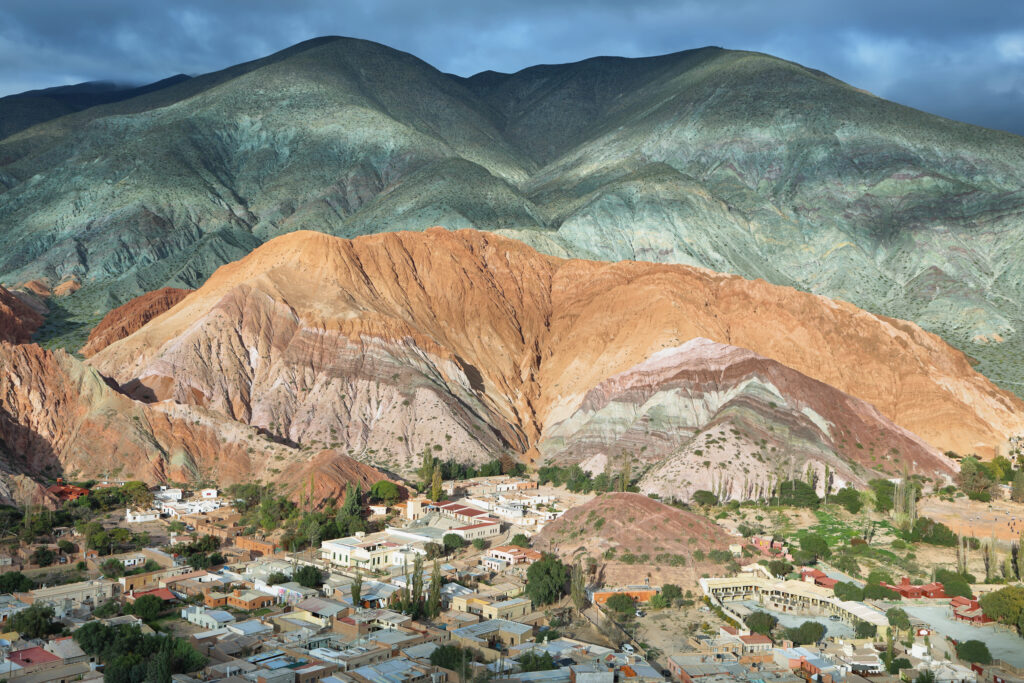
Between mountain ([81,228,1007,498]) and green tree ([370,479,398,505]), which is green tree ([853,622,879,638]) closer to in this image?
mountain ([81,228,1007,498])

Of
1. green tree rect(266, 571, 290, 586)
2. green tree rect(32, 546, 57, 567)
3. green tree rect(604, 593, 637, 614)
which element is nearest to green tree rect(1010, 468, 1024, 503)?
green tree rect(604, 593, 637, 614)

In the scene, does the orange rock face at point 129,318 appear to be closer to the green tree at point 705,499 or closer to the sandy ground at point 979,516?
the green tree at point 705,499

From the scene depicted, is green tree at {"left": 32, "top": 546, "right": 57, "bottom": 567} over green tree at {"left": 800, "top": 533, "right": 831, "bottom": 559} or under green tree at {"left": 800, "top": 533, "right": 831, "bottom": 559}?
Answer: under

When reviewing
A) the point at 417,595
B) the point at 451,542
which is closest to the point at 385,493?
the point at 451,542

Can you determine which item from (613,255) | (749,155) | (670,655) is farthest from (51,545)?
(749,155)

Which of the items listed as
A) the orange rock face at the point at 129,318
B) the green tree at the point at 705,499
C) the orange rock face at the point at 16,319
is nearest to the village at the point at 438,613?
the green tree at the point at 705,499

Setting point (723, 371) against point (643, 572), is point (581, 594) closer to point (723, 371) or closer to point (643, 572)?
point (643, 572)
